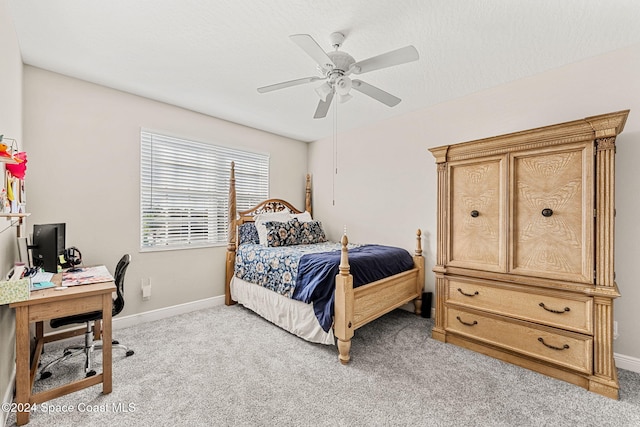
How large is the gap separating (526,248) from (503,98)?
1.56 metres

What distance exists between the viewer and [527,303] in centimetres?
219

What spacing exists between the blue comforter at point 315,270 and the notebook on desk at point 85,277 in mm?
1410

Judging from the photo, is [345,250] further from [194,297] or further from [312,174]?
[312,174]

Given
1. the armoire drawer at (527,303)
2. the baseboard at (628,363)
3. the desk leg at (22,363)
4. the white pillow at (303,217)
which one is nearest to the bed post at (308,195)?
the white pillow at (303,217)

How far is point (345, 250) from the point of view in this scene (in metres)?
2.30

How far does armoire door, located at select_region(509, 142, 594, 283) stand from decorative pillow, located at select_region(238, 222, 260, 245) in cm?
288

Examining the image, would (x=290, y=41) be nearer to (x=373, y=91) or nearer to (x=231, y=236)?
(x=373, y=91)

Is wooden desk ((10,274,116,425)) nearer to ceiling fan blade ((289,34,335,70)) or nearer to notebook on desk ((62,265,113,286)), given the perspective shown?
notebook on desk ((62,265,113,286))

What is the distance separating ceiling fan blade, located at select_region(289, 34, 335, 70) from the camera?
1528mm

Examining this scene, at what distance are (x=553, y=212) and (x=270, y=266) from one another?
258 centimetres

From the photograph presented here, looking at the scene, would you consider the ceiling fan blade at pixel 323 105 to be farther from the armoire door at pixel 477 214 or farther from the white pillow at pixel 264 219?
the white pillow at pixel 264 219

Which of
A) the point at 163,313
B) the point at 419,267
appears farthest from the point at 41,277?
the point at 419,267

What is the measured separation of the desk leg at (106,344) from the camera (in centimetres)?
184

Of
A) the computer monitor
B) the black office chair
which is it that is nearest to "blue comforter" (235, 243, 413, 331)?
the black office chair
